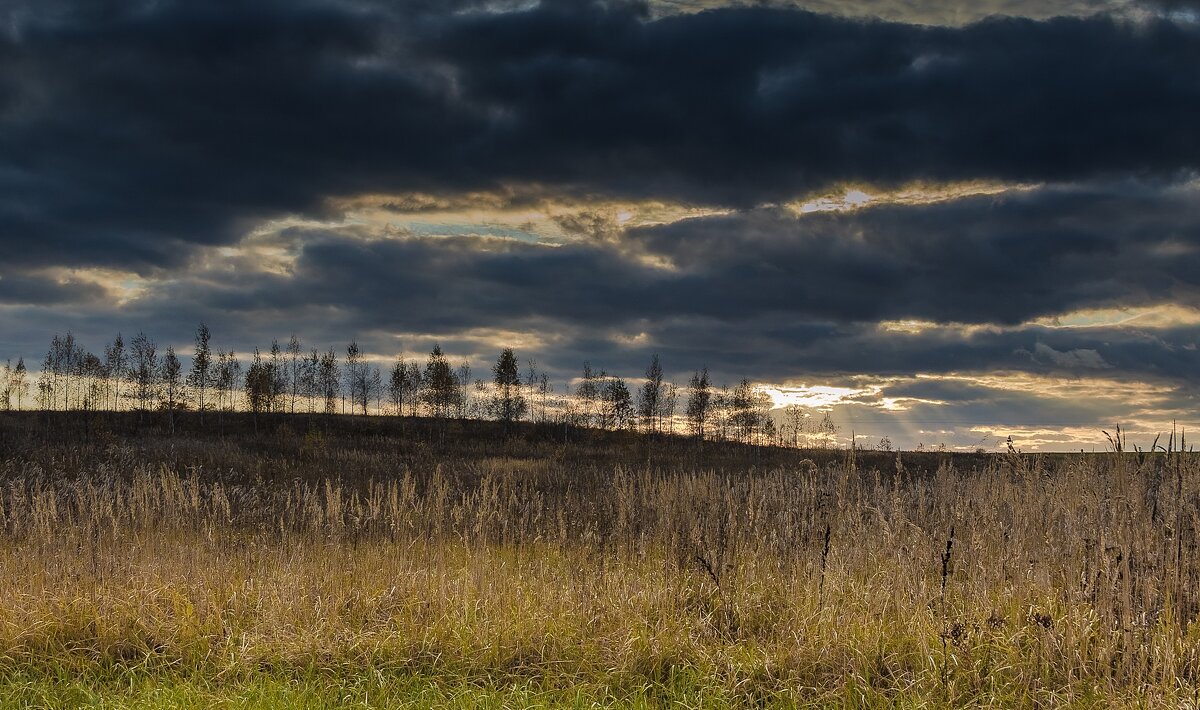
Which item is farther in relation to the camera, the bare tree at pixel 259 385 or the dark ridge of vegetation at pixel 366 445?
the bare tree at pixel 259 385

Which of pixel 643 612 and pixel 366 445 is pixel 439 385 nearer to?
pixel 366 445

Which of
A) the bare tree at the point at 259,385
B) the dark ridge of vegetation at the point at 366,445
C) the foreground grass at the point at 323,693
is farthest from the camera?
the bare tree at the point at 259,385

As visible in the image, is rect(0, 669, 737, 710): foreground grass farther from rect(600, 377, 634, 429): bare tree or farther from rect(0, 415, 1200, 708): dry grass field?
rect(600, 377, 634, 429): bare tree

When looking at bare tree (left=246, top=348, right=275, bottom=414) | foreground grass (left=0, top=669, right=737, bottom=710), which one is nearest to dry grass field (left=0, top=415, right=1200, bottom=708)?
foreground grass (left=0, top=669, right=737, bottom=710)

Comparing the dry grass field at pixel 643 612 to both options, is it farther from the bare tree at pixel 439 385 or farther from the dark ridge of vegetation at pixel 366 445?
the bare tree at pixel 439 385

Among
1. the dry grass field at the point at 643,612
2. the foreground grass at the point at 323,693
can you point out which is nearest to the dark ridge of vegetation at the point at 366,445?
the dry grass field at the point at 643,612

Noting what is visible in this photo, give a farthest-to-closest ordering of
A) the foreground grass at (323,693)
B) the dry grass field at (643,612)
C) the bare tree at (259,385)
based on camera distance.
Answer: the bare tree at (259,385), the dry grass field at (643,612), the foreground grass at (323,693)

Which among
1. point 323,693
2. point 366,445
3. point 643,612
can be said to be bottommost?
point 366,445

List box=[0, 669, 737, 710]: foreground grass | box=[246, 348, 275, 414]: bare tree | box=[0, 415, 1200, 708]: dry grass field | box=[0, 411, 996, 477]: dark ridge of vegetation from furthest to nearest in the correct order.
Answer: box=[246, 348, 275, 414]: bare tree
box=[0, 411, 996, 477]: dark ridge of vegetation
box=[0, 415, 1200, 708]: dry grass field
box=[0, 669, 737, 710]: foreground grass

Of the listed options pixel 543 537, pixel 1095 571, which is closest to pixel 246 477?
pixel 543 537

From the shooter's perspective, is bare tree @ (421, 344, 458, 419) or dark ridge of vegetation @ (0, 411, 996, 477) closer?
dark ridge of vegetation @ (0, 411, 996, 477)

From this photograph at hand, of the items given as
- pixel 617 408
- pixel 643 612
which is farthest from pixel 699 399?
pixel 643 612

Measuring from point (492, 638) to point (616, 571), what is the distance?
5.80ft

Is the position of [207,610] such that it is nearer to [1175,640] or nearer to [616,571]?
[616,571]
